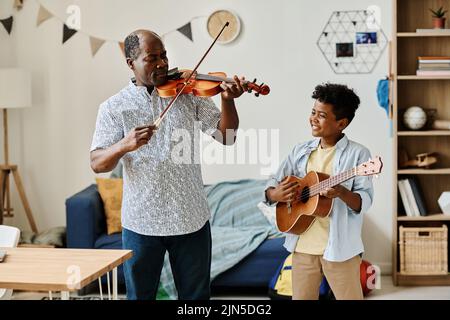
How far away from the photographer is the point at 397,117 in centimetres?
343

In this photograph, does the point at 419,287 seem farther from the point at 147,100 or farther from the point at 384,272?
the point at 147,100

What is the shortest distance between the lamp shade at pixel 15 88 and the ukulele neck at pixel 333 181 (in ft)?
5.68

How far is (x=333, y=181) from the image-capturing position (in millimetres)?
2074

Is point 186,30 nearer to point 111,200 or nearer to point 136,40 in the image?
point 111,200

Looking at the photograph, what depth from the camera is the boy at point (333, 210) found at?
6.84 ft

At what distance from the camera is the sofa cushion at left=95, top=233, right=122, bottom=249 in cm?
330

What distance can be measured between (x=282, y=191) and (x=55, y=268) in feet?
2.11

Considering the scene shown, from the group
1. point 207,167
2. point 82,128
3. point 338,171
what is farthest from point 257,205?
point 338,171

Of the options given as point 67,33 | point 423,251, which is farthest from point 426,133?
point 67,33

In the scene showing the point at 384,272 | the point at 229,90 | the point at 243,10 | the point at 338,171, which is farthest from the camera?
the point at 384,272

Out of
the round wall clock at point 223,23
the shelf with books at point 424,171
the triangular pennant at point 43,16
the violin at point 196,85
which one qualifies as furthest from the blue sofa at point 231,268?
the violin at point 196,85

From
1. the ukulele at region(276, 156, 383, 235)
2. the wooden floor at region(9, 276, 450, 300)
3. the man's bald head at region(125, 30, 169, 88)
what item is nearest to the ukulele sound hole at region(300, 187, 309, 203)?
the ukulele at region(276, 156, 383, 235)

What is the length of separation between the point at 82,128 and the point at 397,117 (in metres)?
1.36

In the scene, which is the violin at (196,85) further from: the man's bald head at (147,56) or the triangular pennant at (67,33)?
the triangular pennant at (67,33)
